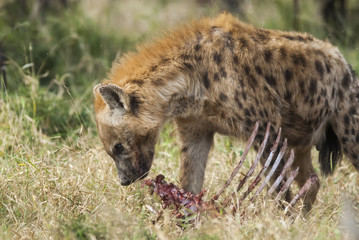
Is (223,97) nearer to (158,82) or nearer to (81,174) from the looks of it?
(158,82)

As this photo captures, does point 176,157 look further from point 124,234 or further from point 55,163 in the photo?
point 124,234

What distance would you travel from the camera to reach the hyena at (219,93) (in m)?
4.14

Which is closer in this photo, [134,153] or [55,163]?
[134,153]

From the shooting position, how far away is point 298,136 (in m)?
4.47

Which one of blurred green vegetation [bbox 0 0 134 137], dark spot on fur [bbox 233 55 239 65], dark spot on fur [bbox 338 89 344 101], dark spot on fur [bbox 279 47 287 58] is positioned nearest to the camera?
dark spot on fur [bbox 233 55 239 65]

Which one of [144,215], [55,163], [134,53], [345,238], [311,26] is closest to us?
[345,238]

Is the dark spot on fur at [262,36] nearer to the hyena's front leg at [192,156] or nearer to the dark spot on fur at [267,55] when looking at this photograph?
the dark spot on fur at [267,55]

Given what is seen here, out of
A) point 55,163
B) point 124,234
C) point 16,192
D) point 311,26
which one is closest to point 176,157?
point 55,163

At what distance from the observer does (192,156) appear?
4.52 metres

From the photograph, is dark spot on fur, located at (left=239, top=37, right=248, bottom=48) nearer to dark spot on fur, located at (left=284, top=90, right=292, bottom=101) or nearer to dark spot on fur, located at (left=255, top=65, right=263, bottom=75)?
dark spot on fur, located at (left=255, top=65, right=263, bottom=75)

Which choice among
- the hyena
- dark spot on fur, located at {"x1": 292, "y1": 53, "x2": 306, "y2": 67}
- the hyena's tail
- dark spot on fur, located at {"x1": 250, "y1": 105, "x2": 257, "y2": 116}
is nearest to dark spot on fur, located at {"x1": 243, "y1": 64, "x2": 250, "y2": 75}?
the hyena

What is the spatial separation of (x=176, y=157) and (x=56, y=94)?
1.74 meters

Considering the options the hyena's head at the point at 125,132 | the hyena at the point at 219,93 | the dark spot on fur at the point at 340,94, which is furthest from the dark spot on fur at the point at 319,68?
the hyena's head at the point at 125,132

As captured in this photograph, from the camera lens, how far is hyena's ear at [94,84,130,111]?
397 centimetres
